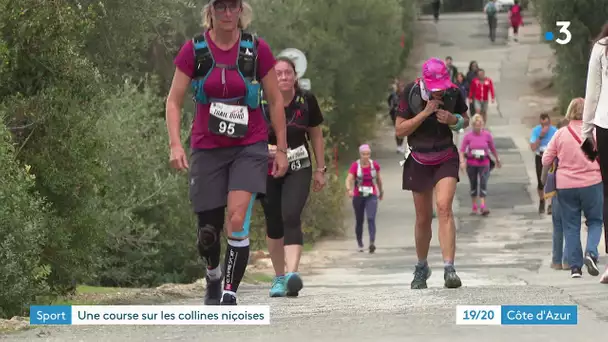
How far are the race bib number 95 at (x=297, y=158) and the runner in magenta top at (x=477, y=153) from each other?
14.9m

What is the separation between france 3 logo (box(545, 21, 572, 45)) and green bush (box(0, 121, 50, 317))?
25767 millimetres

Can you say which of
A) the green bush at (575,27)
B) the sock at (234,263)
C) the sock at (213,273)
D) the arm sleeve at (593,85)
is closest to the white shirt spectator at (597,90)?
the arm sleeve at (593,85)

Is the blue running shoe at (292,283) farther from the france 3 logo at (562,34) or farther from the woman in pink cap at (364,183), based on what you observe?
the france 3 logo at (562,34)

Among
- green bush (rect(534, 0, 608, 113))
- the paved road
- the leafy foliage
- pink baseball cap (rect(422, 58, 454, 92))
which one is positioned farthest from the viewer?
green bush (rect(534, 0, 608, 113))

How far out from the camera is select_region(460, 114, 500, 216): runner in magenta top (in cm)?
2698

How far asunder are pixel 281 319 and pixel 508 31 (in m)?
55.0

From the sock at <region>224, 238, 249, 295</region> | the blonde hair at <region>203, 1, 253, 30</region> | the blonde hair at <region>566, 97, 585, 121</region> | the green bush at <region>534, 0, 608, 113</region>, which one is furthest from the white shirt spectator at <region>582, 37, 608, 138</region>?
the green bush at <region>534, 0, 608, 113</region>

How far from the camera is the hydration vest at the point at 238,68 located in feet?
30.4

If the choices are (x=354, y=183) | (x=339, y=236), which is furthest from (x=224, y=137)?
(x=339, y=236)

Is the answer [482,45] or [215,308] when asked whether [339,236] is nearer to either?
[215,308]

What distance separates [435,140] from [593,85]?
4.65ft

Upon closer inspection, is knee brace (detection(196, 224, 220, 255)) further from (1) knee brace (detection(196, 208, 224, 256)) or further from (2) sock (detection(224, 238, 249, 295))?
(2) sock (detection(224, 238, 249, 295))

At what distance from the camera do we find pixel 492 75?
2048 inches

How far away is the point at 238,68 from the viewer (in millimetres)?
9273
